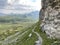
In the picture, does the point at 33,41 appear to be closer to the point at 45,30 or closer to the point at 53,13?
the point at 45,30

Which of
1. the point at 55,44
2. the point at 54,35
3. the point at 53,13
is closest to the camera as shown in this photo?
the point at 55,44

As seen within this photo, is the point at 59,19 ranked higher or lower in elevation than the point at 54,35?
higher

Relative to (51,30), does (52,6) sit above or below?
above

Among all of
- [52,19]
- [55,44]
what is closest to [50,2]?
[52,19]

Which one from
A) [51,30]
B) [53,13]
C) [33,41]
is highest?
[53,13]

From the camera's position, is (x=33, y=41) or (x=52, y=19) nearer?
(x=52, y=19)

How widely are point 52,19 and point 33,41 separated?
977 cm

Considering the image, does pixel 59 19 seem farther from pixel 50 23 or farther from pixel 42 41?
pixel 42 41

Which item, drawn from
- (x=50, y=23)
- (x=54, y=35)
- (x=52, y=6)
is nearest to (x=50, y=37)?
(x=54, y=35)

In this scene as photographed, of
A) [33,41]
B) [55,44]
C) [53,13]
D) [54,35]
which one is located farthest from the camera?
[33,41]

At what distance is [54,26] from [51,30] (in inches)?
62.5

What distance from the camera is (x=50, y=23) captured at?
2418 inches

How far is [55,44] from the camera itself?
170 ft

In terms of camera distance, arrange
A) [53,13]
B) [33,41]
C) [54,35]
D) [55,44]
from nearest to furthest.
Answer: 1. [55,44]
2. [54,35]
3. [53,13]
4. [33,41]
